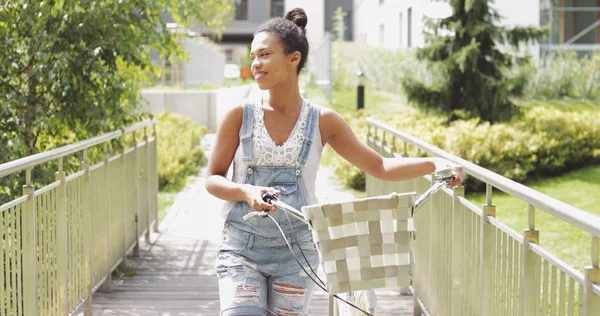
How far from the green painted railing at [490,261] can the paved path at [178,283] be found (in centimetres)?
60

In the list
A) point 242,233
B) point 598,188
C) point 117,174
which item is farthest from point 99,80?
point 598,188

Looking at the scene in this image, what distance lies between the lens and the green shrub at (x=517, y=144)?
11.7 meters

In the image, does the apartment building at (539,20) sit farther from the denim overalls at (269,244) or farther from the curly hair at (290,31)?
the denim overalls at (269,244)

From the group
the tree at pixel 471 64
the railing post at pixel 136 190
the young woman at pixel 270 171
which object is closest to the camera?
the young woman at pixel 270 171

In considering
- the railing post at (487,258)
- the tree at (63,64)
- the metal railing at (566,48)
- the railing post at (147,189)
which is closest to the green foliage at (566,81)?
the metal railing at (566,48)

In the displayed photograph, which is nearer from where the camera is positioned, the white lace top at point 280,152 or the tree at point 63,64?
the white lace top at point 280,152

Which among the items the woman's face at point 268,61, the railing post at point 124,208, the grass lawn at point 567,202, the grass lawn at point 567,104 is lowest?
the grass lawn at point 567,202

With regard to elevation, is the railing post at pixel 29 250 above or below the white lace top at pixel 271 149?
below

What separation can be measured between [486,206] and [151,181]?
5.17 metres

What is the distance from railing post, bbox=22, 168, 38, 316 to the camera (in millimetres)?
4309

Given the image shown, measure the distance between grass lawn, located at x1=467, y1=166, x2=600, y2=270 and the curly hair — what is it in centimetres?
420

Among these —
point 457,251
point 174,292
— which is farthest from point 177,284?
point 457,251

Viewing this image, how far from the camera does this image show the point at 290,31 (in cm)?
348

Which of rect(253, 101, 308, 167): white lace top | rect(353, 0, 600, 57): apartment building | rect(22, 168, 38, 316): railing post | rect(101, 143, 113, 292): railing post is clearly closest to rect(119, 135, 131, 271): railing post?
rect(101, 143, 113, 292): railing post
